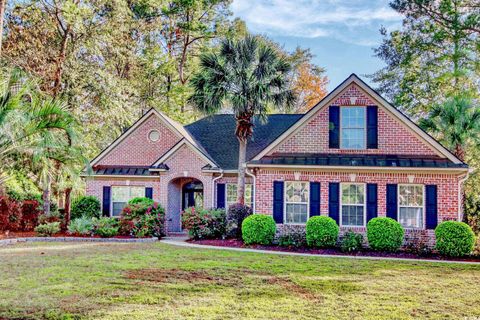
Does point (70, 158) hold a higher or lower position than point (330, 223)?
higher

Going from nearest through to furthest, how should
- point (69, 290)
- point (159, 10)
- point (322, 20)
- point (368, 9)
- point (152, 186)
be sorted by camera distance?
point (69, 290)
point (152, 186)
point (368, 9)
point (322, 20)
point (159, 10)

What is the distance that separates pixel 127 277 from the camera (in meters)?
9.11

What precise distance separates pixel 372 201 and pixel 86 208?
13.2 metres

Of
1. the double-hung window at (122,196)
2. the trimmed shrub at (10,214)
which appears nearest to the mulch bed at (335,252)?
the double-hung window at (122,196)

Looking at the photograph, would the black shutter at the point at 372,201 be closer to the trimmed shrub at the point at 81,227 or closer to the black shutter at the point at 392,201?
the black shutter at the point at 392,201

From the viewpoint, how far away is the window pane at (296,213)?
52.0 feet

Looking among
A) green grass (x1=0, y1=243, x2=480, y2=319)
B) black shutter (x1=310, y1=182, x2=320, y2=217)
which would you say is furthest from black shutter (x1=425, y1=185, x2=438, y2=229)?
black shutter (x1=310, y1=182, x2=320, y2=217)

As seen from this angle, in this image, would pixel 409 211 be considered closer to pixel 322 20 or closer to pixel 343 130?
pixel 343 130

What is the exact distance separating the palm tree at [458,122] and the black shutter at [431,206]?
4.91 m

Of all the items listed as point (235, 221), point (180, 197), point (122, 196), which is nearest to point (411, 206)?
point (235, 221)

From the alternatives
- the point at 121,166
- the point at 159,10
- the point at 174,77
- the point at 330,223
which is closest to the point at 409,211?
the point at 330,223

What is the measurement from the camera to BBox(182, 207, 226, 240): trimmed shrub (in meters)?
16.6

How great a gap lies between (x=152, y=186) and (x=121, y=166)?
2.24 m

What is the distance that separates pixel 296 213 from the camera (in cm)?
1591
